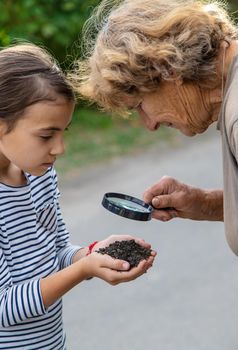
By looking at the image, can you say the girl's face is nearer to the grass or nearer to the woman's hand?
the woman's hand

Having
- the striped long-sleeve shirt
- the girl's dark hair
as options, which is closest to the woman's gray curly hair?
the girl's dark hair

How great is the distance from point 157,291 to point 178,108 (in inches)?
108

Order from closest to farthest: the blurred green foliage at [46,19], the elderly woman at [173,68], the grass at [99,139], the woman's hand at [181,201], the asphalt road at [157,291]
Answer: the elderly woman at [173,68], the woman's hand at [181,201], the asphalt road at [157,291], the grass at [99,139], the blurred green foliage at [46,19]

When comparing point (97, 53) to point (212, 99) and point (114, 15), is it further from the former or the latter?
point (212, 99)

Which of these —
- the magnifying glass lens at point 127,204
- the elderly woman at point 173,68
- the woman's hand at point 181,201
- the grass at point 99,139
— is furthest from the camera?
the grass at point 99,139

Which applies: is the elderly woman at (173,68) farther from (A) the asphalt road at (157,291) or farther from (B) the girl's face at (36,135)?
(A) the asphalt road at (157,291)

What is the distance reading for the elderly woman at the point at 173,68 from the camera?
99.0 inches

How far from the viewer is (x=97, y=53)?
2633mm

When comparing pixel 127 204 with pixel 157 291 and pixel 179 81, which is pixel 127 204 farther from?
pixel 157 291

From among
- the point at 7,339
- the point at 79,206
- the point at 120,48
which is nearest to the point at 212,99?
the point at 120,48

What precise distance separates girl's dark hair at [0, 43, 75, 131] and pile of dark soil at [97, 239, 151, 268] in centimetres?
45

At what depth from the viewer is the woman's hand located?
3033 mm

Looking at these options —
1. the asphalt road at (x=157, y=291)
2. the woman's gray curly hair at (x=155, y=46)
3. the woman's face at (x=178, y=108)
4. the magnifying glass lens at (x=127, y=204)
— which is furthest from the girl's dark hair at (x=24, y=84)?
the asphalt road at (x=157, y=291)

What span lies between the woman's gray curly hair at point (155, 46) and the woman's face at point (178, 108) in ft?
0.11
